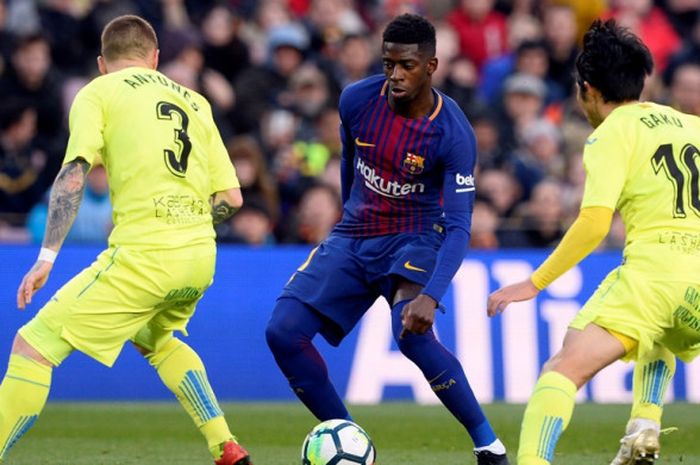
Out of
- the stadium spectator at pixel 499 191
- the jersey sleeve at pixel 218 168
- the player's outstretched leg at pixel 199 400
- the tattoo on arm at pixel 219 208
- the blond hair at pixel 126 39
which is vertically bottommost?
the player's outstretched leg at pixel 199 400

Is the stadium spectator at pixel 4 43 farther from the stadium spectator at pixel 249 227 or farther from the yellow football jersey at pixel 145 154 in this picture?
the yellow football jersey at pixel 145 154

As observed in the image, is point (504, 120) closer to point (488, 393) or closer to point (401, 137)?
point (488, 393)

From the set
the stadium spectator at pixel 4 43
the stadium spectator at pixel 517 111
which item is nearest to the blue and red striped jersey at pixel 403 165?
the stadium spectator at pixel 4 43

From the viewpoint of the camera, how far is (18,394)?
272 inches

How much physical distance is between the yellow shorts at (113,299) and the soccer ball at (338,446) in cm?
98

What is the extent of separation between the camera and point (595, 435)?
9797 millimetres

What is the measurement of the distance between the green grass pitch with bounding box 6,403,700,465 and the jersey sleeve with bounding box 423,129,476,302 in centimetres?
157

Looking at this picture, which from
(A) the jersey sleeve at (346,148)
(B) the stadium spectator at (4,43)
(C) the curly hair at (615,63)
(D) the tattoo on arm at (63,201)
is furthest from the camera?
(B) the stadium spectator at (4,43)

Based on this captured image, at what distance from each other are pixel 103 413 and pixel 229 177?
4.23m

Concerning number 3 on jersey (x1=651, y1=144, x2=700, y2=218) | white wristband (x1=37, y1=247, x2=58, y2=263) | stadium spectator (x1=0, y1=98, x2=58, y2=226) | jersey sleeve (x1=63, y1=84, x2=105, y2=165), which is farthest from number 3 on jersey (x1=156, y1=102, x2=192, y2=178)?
stadium spectator (x1=0, y1=98, x2=58, y2=226)

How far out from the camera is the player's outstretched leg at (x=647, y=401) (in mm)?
7184

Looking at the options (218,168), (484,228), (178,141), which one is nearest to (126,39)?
(178,141)

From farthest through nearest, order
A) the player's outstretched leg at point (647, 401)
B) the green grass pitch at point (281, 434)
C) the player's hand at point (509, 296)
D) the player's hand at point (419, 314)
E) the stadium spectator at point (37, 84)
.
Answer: the stadium spectator at point (37, 84) → the green grass pitch at point (281, 434) → the player's outstretched leg at point (647, 401) → the player's hand at point (419, 314) → the player's hand at point (509, 296)

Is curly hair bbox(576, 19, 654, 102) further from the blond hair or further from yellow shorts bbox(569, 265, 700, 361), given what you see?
the blond hair
